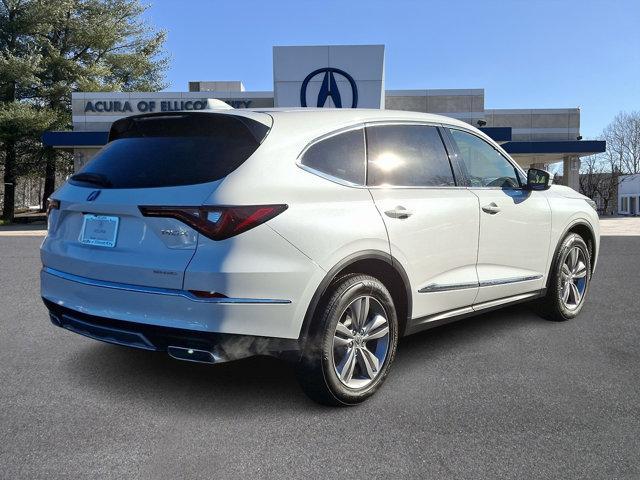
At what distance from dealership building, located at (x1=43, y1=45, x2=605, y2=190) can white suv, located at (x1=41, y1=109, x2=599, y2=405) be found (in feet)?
49.0

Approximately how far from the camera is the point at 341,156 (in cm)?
352

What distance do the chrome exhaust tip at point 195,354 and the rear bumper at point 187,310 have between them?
118mm

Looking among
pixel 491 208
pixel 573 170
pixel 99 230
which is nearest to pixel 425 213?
pixel 491 208

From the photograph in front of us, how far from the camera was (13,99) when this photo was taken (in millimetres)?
32938

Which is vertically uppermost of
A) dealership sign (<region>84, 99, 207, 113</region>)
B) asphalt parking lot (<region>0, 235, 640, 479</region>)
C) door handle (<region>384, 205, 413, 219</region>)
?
dealership sign (<region>84, 99, 207, 113</region>)

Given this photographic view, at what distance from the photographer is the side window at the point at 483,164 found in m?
4.45

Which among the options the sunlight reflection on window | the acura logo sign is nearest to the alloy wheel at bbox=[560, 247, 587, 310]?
the sunlight reflection on window

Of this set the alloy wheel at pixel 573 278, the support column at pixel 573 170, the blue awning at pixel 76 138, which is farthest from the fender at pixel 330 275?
the support column at pixel 573 170

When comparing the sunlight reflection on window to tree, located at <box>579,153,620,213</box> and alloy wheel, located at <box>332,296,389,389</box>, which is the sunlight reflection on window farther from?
tree, located at <box>579,153,620,213</box>

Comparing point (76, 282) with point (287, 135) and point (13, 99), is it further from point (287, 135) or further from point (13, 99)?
point (13, 99)

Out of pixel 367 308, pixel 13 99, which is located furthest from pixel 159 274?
pixel 13 99

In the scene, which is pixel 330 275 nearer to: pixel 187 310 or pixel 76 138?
pixel 187 310

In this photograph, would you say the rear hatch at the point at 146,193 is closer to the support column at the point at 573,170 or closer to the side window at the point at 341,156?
the side window at the point at 341,156

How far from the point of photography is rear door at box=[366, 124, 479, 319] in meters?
3.65
